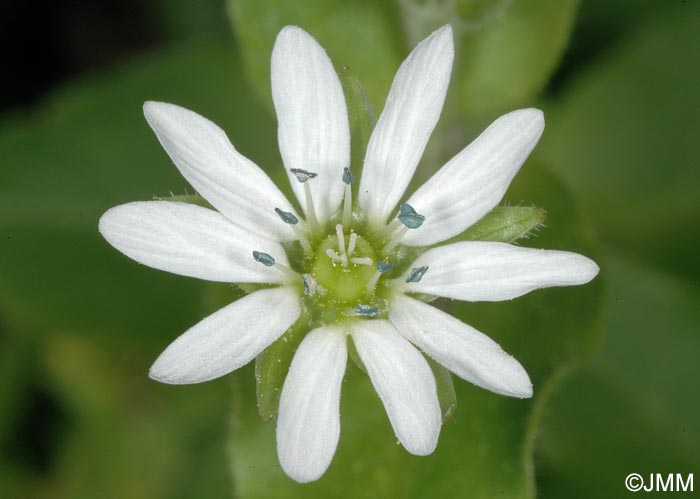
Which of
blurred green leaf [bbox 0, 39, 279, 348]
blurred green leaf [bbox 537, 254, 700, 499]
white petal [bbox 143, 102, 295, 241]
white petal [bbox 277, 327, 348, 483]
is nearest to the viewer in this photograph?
white petal [bbox 277, 327, 348, 483]

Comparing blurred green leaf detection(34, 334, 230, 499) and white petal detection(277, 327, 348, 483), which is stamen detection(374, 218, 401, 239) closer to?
white petal detection(277, 327, 348, 483)

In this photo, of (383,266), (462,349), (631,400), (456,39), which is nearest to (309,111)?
(383,266)

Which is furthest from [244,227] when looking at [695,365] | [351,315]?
[695,365]

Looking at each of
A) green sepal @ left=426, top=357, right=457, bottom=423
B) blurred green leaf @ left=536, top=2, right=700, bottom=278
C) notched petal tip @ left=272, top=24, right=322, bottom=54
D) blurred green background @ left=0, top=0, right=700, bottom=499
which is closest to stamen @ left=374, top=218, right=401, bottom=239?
green sepal @ left=426, top=357, right=457, bottom=423

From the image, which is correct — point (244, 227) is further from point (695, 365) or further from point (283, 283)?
point (695, 365)

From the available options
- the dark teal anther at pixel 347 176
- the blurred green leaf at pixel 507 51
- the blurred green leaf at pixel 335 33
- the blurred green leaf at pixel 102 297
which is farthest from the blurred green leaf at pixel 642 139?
the dark teal anther at pixel 347 176

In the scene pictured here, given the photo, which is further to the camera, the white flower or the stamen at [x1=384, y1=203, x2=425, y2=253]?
the stamen at [x1=384, y1=203, x2=425, y2=253]

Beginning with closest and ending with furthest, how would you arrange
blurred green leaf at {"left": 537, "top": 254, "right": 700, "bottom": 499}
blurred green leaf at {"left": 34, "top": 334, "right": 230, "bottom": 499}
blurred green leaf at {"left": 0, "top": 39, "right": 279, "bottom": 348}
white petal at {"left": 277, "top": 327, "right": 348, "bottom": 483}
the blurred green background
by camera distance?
white petal at {"left": 277, "top": 327, "right": 348, "bottom": 483} < the blurred green background < blurred green leaf at {"left": 537, "top": 254, "right": 700, "bottom": 499} < blurred green leaf at {"left": 0, "top": 39, "right": 279, "bottom": 348} < blurred green leaf at {"left": 34, "top": 334, "right": 230, "bottom": 499}

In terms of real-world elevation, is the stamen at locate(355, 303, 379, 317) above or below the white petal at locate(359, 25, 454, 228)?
below
